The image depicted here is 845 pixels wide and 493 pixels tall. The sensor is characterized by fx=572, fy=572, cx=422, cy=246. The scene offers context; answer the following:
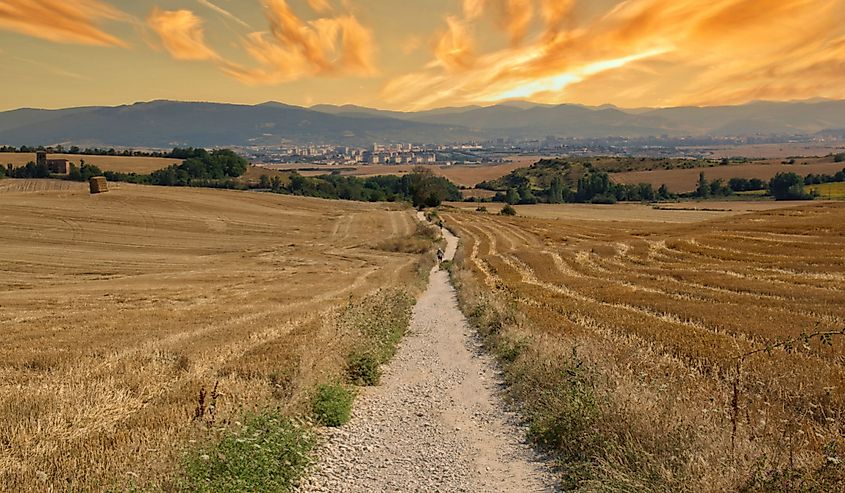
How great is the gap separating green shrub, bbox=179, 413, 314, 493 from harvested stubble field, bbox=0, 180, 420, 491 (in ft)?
1.45

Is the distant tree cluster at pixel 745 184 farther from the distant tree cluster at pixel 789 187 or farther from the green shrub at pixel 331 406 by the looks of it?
the green shrub at pixel 331 406

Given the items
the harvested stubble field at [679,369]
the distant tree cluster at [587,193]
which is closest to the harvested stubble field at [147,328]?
the harvested stubble field at [679,369]

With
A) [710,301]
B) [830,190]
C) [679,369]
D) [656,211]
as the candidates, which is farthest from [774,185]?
[679,369]

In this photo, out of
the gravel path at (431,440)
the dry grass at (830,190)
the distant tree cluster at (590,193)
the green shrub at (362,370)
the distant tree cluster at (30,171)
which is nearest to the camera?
the gravel path at (431,440)

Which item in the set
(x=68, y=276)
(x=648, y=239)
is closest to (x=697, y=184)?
(x=648, y=239)

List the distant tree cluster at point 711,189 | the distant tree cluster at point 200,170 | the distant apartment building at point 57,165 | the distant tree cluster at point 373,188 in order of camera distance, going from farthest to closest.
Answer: the distant tree cluster at point 711,189
the distant tree cluster at point 373,188
the distant tree cluster at point 200,170
the distant apartment building at point 57,165

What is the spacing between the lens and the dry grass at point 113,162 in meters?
130

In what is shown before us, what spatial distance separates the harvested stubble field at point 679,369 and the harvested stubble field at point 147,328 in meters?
5.64

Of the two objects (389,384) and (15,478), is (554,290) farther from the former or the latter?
(15,478)

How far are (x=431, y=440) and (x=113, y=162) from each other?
15385cm

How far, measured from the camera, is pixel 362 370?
1538 cm

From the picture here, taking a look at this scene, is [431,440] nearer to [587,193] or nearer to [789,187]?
[789,187]

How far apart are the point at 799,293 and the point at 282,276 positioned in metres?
37.2

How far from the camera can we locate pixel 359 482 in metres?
9.15
